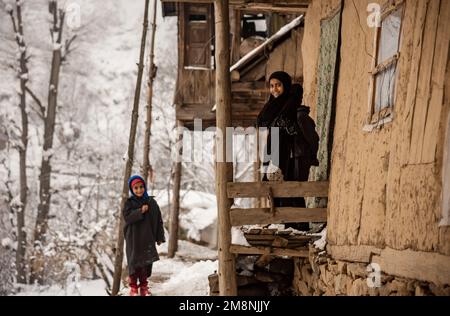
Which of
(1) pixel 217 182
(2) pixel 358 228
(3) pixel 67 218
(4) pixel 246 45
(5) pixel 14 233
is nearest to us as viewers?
(2) pixel 358 228

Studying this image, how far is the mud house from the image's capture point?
4.16 meters

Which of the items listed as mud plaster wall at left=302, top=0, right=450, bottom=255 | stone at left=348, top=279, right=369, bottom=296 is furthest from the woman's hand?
stone at left=348, top=279, right=369, bottom=296

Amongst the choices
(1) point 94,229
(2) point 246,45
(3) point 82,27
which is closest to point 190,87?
(2) point 246,45

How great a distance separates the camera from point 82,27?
20266 mm

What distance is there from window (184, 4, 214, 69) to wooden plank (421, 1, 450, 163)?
10.4 m

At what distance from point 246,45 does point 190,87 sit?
169 cm

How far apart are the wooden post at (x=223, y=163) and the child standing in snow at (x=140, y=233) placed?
1181 millimetres

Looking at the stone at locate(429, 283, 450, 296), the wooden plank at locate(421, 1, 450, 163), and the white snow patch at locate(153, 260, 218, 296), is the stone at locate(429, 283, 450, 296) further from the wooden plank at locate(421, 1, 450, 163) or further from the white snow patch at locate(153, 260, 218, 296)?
the white snow patch at locate(153, 260, 218, 296)

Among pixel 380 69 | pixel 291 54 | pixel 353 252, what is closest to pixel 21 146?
pixel 291 54

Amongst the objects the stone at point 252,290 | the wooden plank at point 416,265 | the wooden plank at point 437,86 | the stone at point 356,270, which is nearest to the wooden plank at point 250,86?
the stone at point 252,290

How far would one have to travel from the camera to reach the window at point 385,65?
523cm

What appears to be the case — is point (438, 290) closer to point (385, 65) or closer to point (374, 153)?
point (374, 153)

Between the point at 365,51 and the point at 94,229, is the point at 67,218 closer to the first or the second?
the point at 94,229

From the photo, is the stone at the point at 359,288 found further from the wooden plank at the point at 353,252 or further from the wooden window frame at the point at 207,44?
the wooden window frame at the point at 207,44
